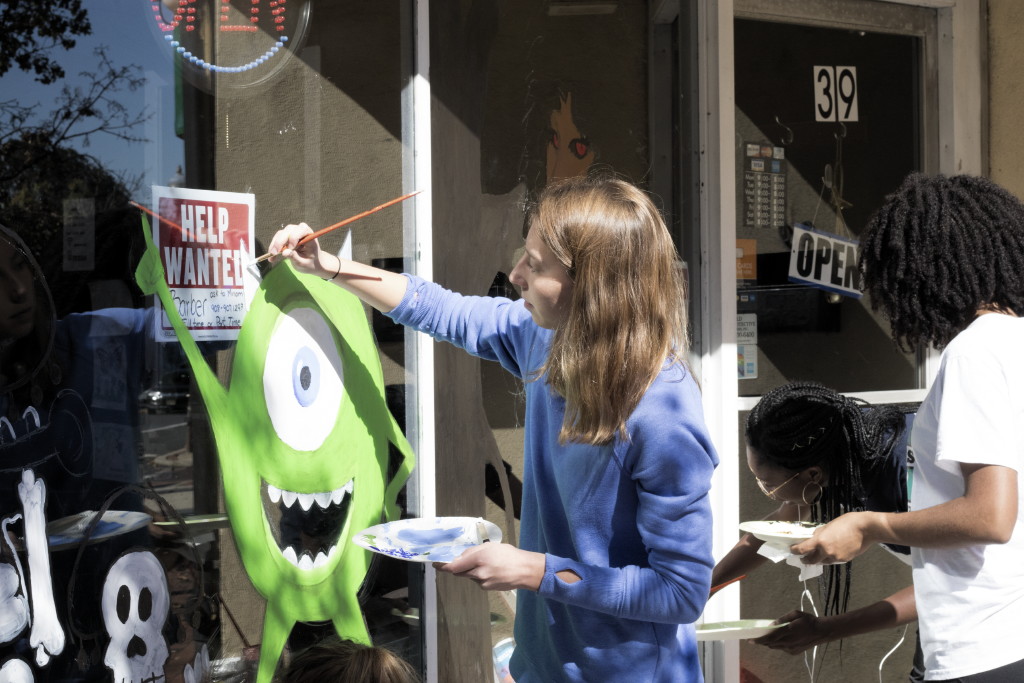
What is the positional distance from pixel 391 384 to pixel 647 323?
3.99ft

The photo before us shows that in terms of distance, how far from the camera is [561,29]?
10.4 ft

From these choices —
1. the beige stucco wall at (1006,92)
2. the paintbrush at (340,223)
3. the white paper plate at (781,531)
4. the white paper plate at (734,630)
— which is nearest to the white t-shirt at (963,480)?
the white paper plate at (781,531)

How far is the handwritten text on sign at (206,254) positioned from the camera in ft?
7.38

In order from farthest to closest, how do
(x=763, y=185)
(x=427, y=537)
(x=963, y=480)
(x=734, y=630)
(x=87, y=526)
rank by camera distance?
(x=763, y=185), (x=734, y=630), (x=87, y=526), (x=427, y=537), (x=963, y=480)

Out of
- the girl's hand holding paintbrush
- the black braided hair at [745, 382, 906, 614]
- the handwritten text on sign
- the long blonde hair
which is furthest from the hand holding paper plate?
the handwritten text on sign

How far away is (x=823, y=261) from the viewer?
3.69 m

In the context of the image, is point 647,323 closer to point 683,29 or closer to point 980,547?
point 980,547

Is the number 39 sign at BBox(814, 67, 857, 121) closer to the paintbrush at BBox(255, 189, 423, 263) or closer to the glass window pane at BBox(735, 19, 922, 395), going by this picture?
the glass window pane at BBox(735, 19, 922, 395)

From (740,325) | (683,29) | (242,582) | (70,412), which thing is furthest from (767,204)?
(70,412)

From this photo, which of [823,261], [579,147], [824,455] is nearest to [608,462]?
[824,455]

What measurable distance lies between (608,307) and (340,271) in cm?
84

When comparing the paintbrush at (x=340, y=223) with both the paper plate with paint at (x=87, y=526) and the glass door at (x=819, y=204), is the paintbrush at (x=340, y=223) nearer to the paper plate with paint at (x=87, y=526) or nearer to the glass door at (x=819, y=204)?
the paper plate with paint at (x=87, y=526)

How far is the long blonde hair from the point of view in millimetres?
1657

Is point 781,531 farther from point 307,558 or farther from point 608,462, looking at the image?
point 307,558
